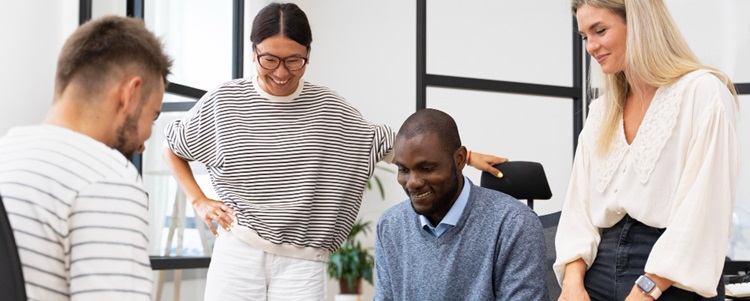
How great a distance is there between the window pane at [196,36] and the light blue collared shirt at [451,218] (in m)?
1.76

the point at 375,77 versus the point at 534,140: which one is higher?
the point at 375,77

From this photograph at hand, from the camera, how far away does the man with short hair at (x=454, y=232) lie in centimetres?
190

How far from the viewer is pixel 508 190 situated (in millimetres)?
2520

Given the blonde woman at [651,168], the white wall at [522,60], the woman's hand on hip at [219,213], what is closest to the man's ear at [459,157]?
the blonde woman at [651,168]

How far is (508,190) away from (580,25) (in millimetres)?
818

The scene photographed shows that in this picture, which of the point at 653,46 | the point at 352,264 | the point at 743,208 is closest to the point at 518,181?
the point at 653,46

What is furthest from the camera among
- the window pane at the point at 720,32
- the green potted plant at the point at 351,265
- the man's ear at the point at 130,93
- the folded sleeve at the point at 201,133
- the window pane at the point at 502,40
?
the green potted plant at the point at 351,265

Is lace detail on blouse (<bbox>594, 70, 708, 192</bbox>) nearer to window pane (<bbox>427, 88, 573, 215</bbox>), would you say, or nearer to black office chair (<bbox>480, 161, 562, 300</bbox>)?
black office chair (<bbox>480, 161, 562, 300</bbox>)

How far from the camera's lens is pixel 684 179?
1.65 meters

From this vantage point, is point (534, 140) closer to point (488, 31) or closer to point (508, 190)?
point (488, 31)

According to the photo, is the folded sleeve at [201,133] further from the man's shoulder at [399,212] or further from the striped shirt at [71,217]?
the striped shirt at [71,217]

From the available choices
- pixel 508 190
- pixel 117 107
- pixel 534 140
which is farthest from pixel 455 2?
pixel 117 107


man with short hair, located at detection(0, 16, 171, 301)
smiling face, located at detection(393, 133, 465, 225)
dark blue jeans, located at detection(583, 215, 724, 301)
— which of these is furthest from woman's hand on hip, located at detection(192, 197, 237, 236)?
man with short hair, located at detection(0, 16, 171, 301)

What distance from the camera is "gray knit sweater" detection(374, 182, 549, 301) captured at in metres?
1.90
